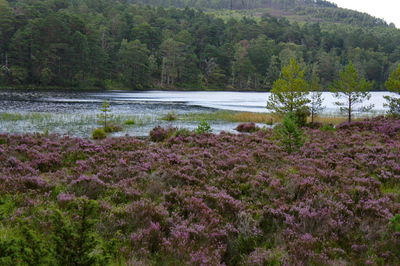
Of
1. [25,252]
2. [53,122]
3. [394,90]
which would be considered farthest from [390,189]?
[53,122]

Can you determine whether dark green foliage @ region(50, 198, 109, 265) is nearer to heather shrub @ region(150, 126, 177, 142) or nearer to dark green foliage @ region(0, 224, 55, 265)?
dark green foliage @ region(0, 224, 55, 265)

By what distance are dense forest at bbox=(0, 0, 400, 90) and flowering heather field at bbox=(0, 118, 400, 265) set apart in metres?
81.2

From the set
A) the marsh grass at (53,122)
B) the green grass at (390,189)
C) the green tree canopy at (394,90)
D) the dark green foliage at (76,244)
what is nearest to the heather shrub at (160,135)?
the marsh grass at (53,122)

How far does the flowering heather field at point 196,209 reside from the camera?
5.36m

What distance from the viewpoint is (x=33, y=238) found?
168 inches

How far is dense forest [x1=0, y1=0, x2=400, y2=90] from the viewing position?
287 feet

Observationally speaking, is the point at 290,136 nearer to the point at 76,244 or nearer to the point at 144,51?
the point at 76,244

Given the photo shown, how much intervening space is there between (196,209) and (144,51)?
4289 inches

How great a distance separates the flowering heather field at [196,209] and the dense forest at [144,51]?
81170 mm


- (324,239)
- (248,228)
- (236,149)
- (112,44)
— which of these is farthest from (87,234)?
(112,44)

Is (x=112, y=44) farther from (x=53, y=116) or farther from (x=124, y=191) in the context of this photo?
(x=124, y=191)

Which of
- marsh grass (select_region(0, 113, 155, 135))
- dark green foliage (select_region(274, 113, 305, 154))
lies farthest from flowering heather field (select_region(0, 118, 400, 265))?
marsh grass (select_region(0, 113, 155, 135))

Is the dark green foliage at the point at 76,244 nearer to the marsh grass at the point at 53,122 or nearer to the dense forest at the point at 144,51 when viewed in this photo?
the marsh grass at the point at 53,122

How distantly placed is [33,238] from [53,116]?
32705 millimetres
